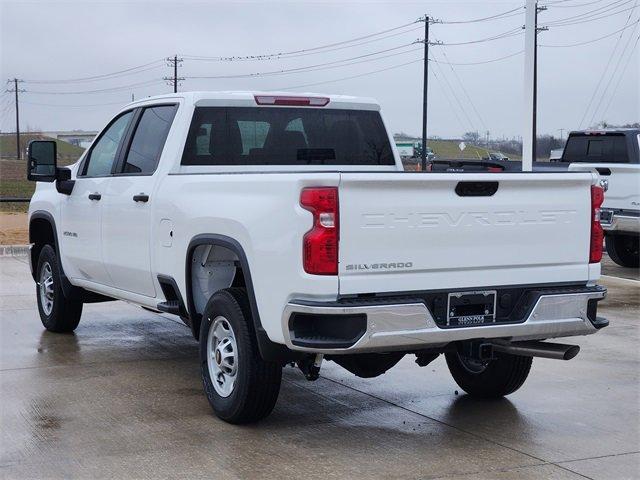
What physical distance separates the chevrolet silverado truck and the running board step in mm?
8514

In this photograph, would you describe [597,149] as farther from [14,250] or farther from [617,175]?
[14,250]

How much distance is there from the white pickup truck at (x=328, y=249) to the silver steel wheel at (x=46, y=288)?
182 cm

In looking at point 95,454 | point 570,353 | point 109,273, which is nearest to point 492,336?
point 570,353

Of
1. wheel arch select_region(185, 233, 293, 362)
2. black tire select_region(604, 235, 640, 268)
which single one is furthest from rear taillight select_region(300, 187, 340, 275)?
→ black tire select_region(604, 235, 640, 268)

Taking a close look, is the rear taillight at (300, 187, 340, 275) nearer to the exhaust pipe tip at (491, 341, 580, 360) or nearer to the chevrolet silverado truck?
the exhaust pipe tip at (491, 341, 580, 360)

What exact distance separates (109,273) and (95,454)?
2.69 metres

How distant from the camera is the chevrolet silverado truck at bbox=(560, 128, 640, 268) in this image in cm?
1505

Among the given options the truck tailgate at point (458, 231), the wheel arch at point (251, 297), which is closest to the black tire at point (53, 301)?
the wheel arch at point (251, 297)

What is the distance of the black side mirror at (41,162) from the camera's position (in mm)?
8938

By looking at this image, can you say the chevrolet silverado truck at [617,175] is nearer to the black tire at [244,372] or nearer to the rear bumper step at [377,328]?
the rear bumper step at [377,328]

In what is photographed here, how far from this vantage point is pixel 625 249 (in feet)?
53.3

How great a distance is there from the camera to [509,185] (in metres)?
6.14

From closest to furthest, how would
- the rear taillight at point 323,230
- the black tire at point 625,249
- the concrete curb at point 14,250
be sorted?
the rear taillight at point 323,230 < the black tire at point 625,249 < the concrete curb at point 14,250

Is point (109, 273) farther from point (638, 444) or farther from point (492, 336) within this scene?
point (638, 444)
